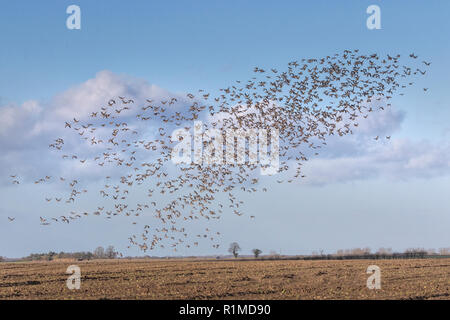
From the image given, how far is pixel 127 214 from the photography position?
2475 cm

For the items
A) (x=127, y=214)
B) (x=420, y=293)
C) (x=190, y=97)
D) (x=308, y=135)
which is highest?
(x=190, y=97)

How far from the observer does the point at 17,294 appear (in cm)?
2511

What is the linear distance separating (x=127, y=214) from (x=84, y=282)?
7096mm

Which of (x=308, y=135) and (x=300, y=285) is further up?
(x=308, y=135)

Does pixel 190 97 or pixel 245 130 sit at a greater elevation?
pixel 190 97

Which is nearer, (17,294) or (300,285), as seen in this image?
(17,294)
